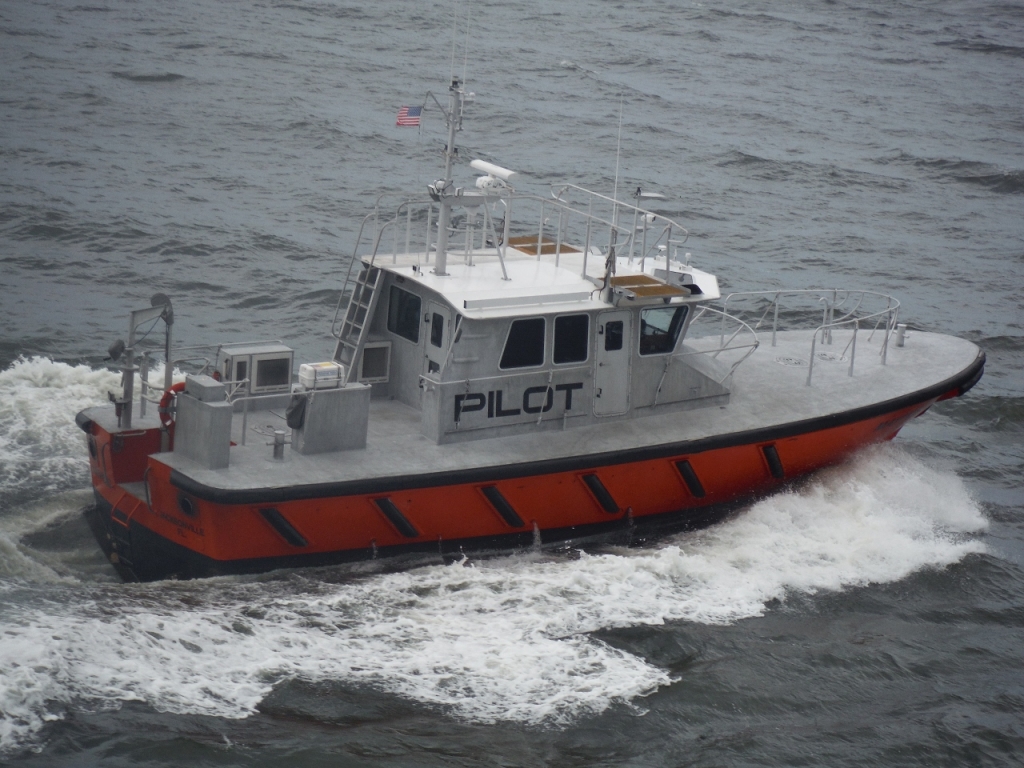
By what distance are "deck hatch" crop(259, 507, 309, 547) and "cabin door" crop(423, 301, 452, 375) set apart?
1.88 m

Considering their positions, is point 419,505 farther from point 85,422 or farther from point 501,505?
point 85,422

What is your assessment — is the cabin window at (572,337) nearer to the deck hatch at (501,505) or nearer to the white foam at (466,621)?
the deck hatch at (501,505)

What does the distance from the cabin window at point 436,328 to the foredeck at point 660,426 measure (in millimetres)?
720

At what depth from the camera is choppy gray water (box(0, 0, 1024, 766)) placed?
833 centimetres

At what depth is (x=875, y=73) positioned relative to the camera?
111ft

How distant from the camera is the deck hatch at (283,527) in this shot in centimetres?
933

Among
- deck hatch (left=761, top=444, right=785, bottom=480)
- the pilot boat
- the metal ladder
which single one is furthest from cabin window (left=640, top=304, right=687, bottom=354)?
the metal ladder

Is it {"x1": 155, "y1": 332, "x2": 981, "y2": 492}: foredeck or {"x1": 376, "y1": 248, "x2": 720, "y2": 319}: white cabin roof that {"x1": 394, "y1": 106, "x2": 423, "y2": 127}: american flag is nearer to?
{"x1": 376, "y1": 248, "x2": 720, "y2": 319}: white cabin roof

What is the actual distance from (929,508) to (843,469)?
2.91ft

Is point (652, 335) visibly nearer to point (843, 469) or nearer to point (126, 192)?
point (843, 469)

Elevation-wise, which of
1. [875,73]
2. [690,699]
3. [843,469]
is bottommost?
[690,699]

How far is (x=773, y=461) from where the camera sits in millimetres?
11281

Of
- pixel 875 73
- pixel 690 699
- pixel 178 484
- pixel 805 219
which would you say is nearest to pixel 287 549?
pixel 178 484

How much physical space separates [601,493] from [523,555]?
0.84 metres
